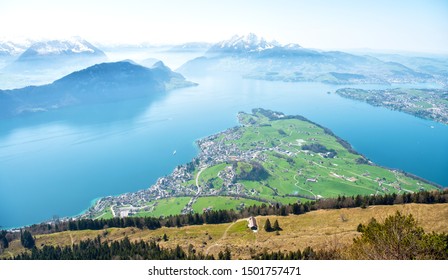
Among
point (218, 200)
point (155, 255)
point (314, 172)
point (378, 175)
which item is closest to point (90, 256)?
point (155, 255)

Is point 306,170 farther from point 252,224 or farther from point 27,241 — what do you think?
point 27,241

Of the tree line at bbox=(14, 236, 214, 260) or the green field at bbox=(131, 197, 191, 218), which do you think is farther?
the green field at bbox=(131, 197, 191, 218)

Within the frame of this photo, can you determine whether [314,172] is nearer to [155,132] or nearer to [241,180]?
[241,180]

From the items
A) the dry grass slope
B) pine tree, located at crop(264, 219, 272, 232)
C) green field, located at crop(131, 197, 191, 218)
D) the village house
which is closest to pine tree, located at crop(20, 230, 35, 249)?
the dry grass slope

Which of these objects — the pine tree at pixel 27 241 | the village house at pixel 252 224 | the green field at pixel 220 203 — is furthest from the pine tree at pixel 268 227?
the pine tree at pixel 27 241

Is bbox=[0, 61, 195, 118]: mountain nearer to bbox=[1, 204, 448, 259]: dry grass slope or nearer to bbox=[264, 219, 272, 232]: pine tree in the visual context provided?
bbox=[1, 204, 448, 259]: dry grass slope
